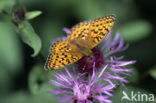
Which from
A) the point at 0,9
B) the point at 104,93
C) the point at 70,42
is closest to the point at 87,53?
the point at 70,42

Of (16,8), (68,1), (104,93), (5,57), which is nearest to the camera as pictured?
(104,93)

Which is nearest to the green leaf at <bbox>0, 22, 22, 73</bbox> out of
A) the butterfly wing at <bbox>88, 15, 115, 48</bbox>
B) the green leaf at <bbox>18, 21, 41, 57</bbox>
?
the green leaf at <bbox>18, 21, 41, 57</bbox>

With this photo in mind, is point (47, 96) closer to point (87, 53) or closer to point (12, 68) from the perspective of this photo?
point (12, 68)

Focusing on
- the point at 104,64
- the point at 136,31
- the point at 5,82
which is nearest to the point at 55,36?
the point at 5,82

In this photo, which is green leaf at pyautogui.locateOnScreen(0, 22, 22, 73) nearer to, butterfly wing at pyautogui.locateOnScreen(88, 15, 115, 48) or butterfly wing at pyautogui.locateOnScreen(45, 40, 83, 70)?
butterfly wing at pyautogui.locateOnScreen(45, 40, 83, 70)

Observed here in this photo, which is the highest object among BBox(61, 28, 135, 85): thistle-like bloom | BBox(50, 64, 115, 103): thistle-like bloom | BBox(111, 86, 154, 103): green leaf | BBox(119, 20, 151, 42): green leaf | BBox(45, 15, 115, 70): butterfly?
BBox(45, 15, 115, 70): butterfly

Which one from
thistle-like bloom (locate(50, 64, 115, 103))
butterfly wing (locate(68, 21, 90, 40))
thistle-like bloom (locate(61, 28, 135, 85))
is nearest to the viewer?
thistle-like bloom (locate(50, 64, 115, 103))

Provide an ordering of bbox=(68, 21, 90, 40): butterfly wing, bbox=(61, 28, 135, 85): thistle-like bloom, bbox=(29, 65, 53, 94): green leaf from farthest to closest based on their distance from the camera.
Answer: bbox=(29, 65, 53, 94): green leaf < bbox=(68, 21, 90, 40): butterfly wing < bbox=(61, 28, 135, 85): thistle-like bloom

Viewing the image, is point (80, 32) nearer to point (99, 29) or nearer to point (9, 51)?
point (99, 29)
